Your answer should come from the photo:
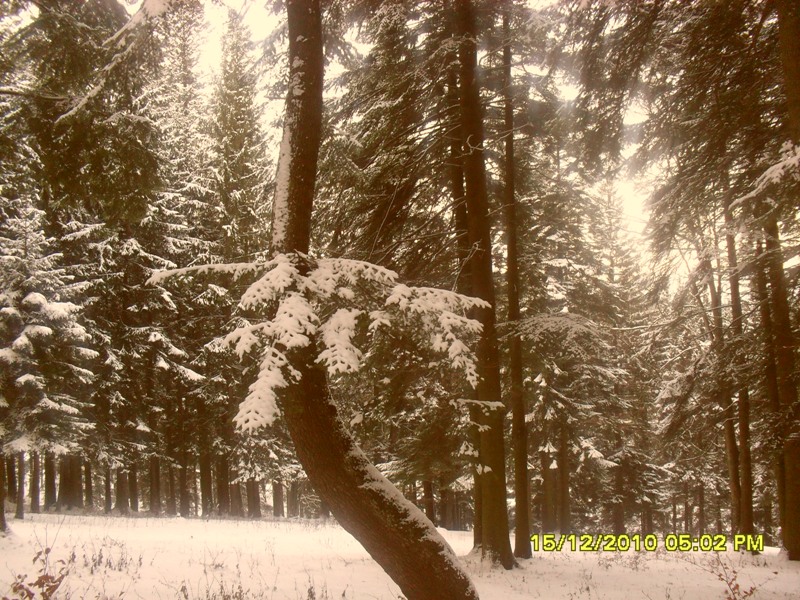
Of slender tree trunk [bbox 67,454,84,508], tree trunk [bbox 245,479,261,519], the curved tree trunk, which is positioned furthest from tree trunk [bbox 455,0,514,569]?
slender tree trunk [bbox 67,454,84,508]

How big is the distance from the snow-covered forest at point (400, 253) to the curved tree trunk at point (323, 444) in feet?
0.08

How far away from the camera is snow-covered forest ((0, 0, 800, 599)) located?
452cm

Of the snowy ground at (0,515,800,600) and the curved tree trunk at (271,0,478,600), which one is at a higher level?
the curved tree trunk at (271,0,478,600)

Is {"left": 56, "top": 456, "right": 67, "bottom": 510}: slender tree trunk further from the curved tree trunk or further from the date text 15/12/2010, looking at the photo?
the curved tree trunk

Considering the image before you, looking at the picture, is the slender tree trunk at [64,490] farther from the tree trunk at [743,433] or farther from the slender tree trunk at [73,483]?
the tree trunk at [743,433]

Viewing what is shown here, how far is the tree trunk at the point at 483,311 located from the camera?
970 centimetres

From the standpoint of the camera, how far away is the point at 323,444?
4324 millimetres

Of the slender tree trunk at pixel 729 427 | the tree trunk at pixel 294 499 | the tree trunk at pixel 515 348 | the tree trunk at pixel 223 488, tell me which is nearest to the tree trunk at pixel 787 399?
the slender tree trunk at pixel 729 427

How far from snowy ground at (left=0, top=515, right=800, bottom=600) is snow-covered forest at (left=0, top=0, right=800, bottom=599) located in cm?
19

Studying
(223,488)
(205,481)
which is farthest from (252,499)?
Result: (205,481)

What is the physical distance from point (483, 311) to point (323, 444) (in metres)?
6.11

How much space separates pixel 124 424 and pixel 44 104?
702 inches

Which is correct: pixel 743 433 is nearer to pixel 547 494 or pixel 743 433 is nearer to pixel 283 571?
pixel 547 494

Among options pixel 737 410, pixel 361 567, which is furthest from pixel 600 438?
pixel 361 567
